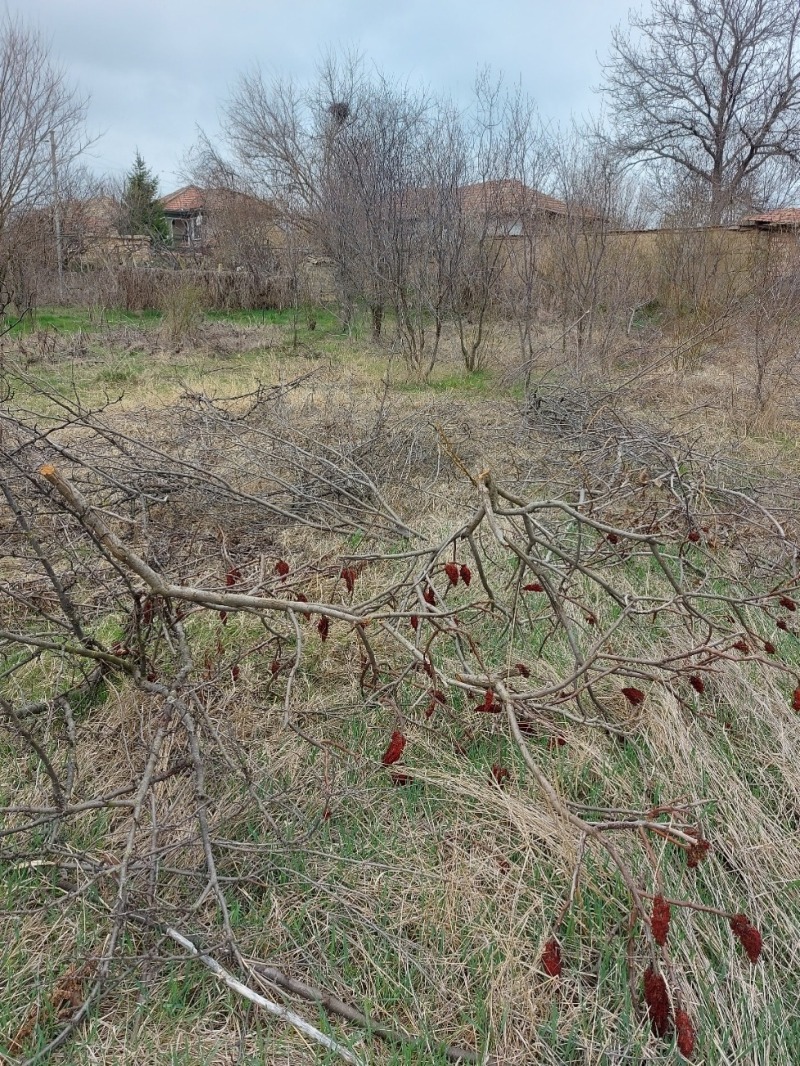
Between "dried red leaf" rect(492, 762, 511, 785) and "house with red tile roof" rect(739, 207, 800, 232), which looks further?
"house with red tile roof" rect(739, 207, 800, 232)

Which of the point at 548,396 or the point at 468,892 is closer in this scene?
the point at 468,892

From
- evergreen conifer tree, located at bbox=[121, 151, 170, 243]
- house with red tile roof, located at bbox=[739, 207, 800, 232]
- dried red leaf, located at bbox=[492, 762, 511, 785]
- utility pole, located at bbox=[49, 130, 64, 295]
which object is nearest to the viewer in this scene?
dried red leaf, located at bbox=[492, 762, 511, 785]

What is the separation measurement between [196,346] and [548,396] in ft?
20.2

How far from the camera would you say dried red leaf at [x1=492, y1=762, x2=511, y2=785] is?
1.77 metres

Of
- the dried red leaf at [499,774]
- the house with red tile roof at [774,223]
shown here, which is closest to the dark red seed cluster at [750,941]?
the dried red leaf at [499,774]

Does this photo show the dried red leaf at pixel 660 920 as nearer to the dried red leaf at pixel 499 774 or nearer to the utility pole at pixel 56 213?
the dried red leaf at pixel 499 774

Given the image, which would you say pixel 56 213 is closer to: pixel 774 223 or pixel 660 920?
pixel 774 223

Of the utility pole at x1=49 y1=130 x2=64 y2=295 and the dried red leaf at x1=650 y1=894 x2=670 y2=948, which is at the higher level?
the utility pole at x1=49 y1=130 x2=64 y2=295

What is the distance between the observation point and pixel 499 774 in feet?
5.87

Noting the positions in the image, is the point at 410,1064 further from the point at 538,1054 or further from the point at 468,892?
the point at 468,892

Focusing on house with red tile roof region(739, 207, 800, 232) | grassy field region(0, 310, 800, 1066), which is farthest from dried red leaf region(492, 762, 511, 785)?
house with red tile roof region(739, 207, 800, 232)

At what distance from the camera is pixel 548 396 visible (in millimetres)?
6395

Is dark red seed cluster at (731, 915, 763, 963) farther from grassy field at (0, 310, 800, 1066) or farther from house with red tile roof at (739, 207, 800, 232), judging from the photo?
house with red tile roof at (739, 207, 800, 232)

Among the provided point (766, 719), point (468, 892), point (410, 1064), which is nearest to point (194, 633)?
point (468, 892)
